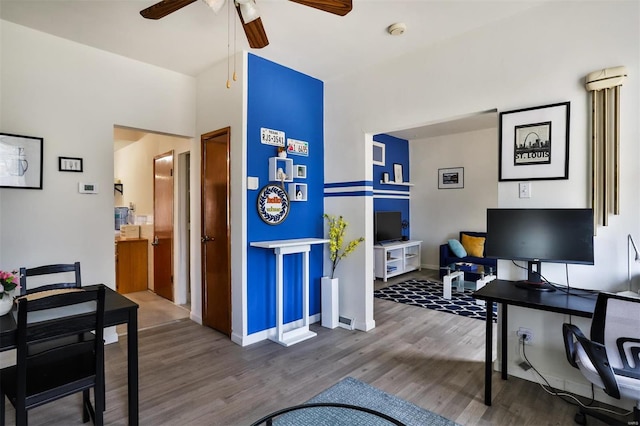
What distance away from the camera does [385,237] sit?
645 centimetres

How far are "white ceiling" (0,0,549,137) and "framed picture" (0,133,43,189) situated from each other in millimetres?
1019

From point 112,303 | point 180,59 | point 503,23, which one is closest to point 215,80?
point 180,59

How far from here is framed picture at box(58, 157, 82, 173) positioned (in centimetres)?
310

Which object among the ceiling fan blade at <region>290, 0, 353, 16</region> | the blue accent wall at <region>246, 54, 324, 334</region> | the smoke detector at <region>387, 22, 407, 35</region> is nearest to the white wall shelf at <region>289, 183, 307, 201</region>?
the blue accent wall at <region>246, 54, 324, 334</region>

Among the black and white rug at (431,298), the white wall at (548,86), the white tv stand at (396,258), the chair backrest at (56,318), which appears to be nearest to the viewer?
the chair backrest at (56,318)

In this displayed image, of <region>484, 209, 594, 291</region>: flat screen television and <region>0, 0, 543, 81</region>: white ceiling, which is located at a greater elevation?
<region>0, 0, 543, 81</region>: white ceiling

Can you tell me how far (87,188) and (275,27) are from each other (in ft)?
7.82

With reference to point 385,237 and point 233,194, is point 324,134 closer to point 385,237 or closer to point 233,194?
point 233,194

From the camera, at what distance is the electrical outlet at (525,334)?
2591 millimetres

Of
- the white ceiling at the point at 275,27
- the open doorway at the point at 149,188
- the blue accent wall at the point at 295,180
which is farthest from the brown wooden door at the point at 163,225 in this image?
the blue accent wall at the point at 295,180

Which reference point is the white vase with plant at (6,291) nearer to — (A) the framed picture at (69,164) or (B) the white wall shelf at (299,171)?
(A) the framed picture at (69,164)

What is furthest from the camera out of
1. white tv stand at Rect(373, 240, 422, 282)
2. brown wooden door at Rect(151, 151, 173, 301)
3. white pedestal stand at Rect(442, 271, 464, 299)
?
white tv stand at Rect(373, 240, 422, 282)

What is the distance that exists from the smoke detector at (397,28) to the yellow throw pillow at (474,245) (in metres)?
4.49

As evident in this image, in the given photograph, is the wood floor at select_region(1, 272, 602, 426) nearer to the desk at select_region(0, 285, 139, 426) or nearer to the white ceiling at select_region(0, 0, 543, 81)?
the desk at select_region(0, 285, 139, 426)
